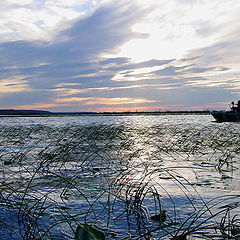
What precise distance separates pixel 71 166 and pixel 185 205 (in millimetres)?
3691

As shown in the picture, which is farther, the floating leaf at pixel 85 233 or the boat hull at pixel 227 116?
the boat hull at pixel 227 116

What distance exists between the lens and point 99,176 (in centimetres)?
515

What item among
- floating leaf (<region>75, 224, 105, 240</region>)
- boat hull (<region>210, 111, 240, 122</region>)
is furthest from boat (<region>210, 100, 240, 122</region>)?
floating leaf (<region>75, 224, 105, 240</region>)

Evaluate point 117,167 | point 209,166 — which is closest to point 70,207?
point 117,167

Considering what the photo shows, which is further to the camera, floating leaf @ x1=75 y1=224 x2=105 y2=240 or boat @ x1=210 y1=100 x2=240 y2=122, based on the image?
boat @ x1=210 y1=100 x2=240 y2=122

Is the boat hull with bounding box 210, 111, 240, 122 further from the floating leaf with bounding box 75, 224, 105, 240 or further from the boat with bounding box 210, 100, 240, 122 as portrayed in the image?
the floating leaf with bounding box 75, 224, 105, 240

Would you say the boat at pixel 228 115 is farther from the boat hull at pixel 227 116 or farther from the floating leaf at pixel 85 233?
the floating leaf at pixel 85 233

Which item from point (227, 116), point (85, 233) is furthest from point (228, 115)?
point (85, 233)

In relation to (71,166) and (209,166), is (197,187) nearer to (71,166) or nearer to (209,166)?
(209,166)

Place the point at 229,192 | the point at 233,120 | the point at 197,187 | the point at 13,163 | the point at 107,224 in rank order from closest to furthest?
the point at 107,224
the point at 229,192
the point at 197,187
the point at 13,163
the point at 233,120

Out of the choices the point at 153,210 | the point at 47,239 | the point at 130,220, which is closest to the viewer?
the point at 47,239

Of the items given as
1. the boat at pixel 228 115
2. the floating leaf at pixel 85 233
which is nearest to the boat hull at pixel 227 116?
the boat at pixel 228 115

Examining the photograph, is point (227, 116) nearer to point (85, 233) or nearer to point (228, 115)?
point (228, 115)

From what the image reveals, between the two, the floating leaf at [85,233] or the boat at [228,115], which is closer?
the floating leaf at [85,233]
